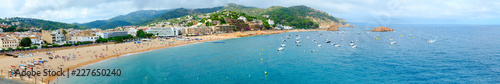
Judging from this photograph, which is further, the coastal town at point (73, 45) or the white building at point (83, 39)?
the white building at point (83, 39)

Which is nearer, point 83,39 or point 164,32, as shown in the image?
point 83,39

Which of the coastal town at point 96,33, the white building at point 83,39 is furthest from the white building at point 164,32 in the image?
the white building at point 83,39

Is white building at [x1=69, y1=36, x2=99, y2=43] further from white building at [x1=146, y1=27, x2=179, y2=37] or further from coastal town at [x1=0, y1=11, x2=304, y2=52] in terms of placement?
white building at [x1=146, y1=27, x2=179, y2=37]

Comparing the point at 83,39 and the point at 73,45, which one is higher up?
the point at 83,39

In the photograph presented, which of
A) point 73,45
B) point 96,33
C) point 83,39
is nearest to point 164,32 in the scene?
point 96,33

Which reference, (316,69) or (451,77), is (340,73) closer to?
(316,69)

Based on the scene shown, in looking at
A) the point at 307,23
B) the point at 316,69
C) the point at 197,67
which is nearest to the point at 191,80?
the point at 197,67

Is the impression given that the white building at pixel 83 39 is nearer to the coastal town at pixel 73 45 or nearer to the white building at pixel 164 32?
the coastal town at pixel 73 45

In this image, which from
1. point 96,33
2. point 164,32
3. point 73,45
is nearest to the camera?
point 73,45

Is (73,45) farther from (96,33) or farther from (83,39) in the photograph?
(96,33)

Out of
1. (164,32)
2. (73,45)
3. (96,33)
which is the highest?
(164,32)

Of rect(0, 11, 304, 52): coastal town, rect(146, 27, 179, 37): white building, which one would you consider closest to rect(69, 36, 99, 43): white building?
rect(0, 11, 304, 52): coastal town
